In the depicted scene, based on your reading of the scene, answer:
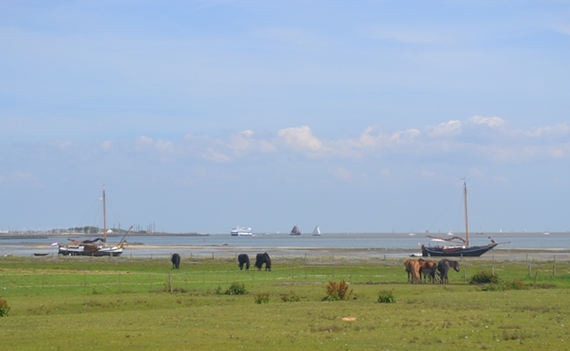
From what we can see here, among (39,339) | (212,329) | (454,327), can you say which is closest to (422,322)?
(454,327)

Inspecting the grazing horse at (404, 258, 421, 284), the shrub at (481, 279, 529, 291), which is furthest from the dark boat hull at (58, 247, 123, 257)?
the shrub at (481, 279, 529, 291)

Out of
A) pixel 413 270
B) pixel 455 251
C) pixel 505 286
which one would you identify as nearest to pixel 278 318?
pixel 505 286

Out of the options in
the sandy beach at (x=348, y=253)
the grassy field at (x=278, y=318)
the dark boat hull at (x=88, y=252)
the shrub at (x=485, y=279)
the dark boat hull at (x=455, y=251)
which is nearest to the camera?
the grassy field at (x=278, y=318)

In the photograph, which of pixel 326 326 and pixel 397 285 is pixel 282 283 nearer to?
pixel 397 285

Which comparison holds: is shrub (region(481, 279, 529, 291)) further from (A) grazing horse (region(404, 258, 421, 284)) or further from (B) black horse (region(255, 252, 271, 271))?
(B) black horse (region(255, 252, 271, 271))

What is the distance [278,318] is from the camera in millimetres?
24516

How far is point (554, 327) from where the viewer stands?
70.2 feet

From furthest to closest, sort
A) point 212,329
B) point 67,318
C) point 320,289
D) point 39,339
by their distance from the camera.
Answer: point 320,289, point 67,318, point 212,329, point 39,339

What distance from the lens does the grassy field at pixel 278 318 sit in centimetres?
1950

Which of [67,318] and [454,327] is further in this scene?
[67,318]

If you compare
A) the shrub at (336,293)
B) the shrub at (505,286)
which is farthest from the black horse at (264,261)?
the shrub at (336,293)

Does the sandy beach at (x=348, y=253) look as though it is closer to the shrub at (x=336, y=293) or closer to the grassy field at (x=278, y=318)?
the grassy field at (x=278, y=318)

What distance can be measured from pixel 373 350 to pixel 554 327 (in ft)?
21.4

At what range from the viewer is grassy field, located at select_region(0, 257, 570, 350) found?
1950 centimetres
